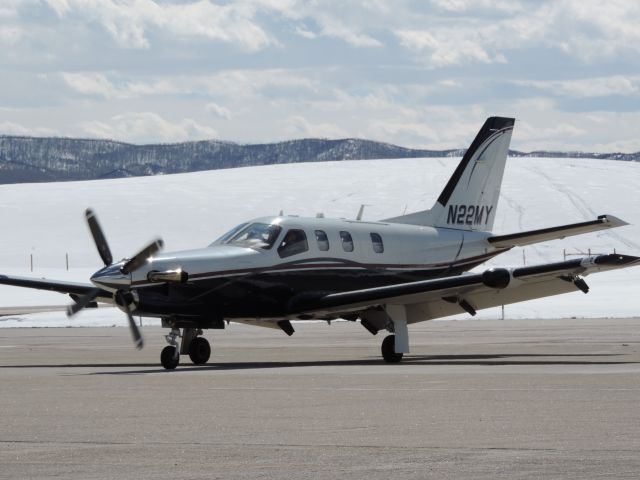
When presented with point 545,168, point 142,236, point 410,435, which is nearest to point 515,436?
point 410,435

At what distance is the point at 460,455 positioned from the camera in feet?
40.0

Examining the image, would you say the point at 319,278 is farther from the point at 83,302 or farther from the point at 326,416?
the point at 326,416

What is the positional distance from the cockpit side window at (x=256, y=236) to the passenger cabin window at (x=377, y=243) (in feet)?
9.67

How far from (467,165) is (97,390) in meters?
16.0

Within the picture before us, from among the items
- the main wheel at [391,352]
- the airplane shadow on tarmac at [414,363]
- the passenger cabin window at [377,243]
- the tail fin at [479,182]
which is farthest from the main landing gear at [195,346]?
the tail fin at [479,182]

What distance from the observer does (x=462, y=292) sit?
27.5 meters

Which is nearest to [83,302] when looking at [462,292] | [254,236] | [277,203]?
[254,236]

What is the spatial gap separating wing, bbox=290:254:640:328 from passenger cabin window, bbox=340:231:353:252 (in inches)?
47.2

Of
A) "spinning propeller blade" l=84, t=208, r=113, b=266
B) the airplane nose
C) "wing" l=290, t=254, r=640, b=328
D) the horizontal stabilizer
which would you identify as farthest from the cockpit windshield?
the horizontal stabilizer

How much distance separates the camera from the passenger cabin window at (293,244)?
27797 millimetres

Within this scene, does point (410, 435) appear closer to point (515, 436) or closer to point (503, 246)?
point (515, 436)

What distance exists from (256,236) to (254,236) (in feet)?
0.14

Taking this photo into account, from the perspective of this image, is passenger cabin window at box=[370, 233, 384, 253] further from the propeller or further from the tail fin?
the propeller

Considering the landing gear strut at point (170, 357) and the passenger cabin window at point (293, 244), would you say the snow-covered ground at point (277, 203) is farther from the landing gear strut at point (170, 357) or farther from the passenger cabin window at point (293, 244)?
the landing gear strut at point (170, 357)
